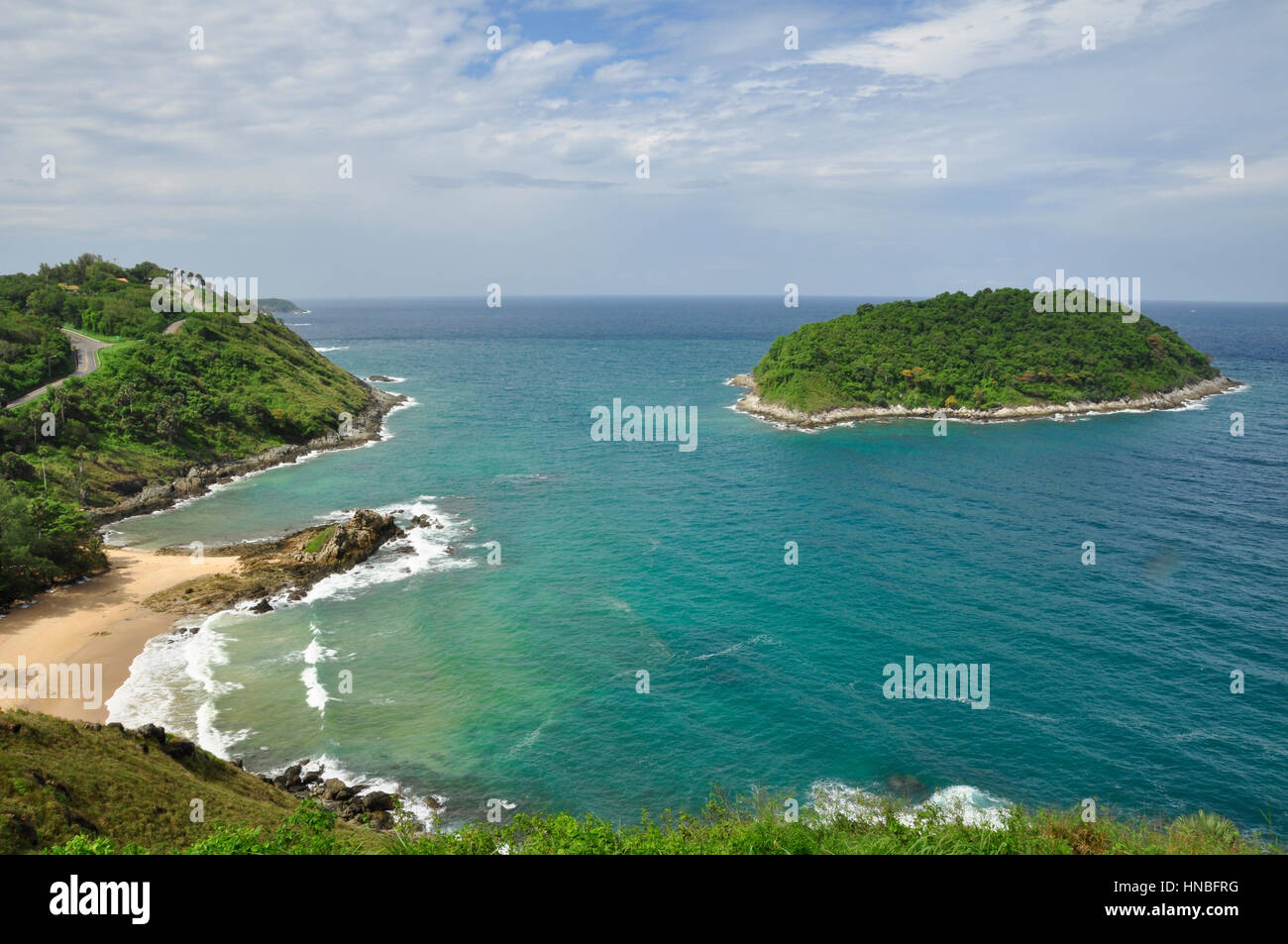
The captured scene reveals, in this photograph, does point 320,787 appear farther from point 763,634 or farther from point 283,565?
point 283,565

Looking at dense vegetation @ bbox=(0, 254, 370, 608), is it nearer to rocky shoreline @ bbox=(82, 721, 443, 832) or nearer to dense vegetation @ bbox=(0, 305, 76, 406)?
dense vegetation @ bbox=(0, 305, 76, 406)

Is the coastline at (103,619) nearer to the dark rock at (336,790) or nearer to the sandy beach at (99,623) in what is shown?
the sandy beach at (99,623)

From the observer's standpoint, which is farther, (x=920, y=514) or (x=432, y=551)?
(x=920, y=514)

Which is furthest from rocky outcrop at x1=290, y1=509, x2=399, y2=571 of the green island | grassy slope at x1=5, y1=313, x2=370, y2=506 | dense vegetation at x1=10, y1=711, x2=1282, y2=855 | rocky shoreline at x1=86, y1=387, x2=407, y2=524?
dense vegetation at x1=10, y1=711, x2=1282, y2=855

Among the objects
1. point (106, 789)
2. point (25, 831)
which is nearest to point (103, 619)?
point (106, 789)
